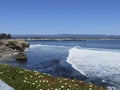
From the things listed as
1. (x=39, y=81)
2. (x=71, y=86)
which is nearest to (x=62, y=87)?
(x=71, y=86)

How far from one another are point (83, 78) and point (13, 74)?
34.9 ft

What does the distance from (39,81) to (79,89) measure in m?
1.87

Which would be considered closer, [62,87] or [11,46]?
[62,87]

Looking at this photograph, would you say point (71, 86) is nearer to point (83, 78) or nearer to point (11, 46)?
point (83, 78)

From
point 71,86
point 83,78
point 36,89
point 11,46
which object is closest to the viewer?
point 36,89

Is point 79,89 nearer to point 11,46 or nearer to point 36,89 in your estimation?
point 36,89

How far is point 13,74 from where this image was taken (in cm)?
1432

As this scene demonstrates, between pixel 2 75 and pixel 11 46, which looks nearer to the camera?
pixel 2 75

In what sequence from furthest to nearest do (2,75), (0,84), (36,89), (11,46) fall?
(11,46), (2,75), (36,89), (0,84)

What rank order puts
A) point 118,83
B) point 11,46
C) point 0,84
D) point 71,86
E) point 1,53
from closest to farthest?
point 0,84 → point 71,86 → point 118,83 → point 1,53 → point 11,46

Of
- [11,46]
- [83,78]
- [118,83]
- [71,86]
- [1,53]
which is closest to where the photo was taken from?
[71,86]

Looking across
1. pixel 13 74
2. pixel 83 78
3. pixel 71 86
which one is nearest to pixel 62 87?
pixel 71 86

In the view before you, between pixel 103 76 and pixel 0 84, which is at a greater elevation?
pixel 0 84

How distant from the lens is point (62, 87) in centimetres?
1155
